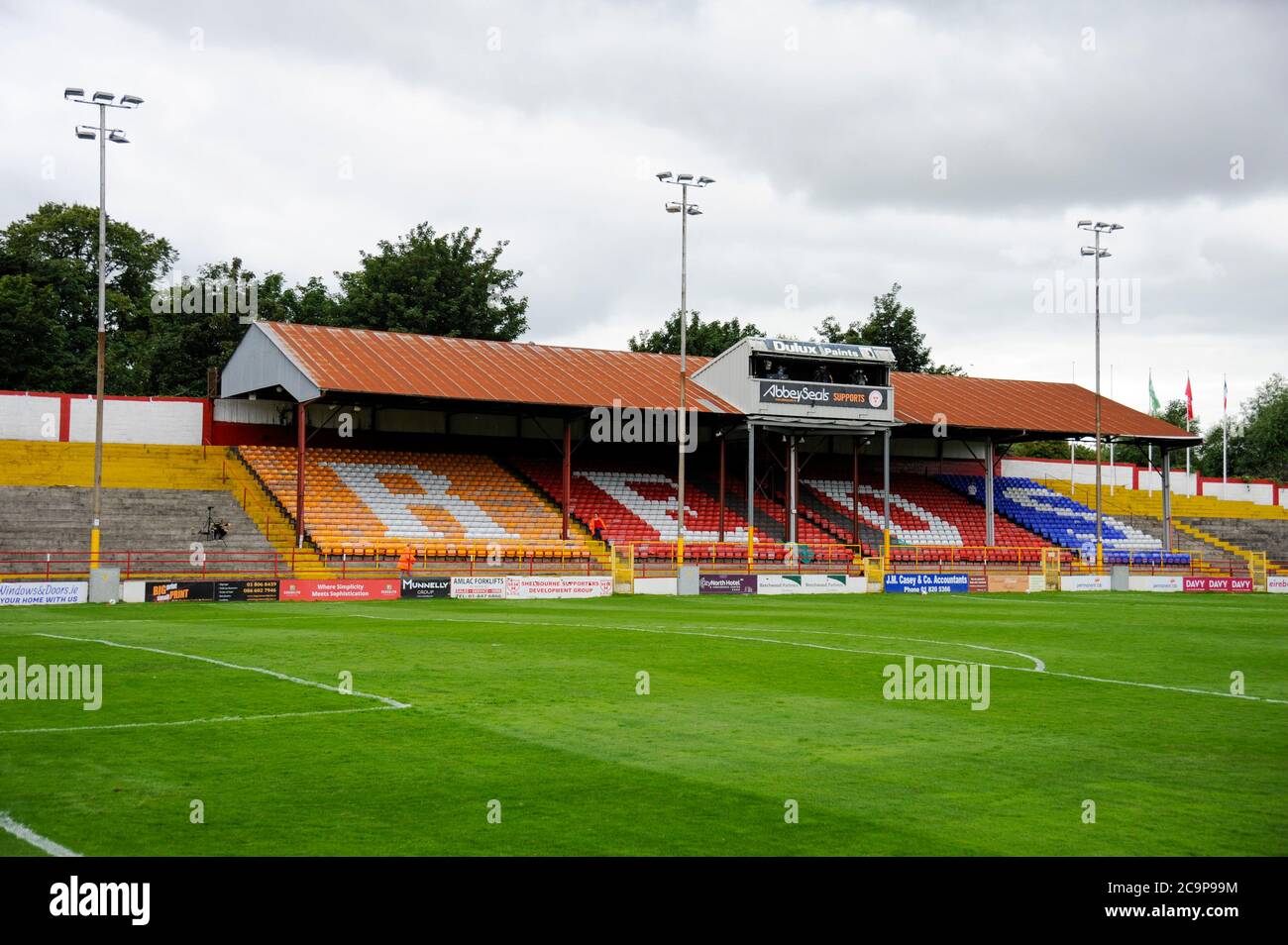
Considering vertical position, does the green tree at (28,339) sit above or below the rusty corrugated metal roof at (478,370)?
above

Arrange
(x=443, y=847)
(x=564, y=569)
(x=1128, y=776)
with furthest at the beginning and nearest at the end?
(x=564, y=569) → (x=1128, y=776) → (x=443, y=847)

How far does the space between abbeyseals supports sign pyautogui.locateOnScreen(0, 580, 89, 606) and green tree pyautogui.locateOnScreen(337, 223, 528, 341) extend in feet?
127

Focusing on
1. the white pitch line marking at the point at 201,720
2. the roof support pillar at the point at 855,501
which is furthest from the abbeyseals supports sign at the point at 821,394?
the white pitch line marking at the point at 201,720

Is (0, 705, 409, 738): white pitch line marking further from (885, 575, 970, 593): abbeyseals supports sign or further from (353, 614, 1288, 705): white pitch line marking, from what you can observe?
(885, 575, 970, 593): abbeyseals supports sign

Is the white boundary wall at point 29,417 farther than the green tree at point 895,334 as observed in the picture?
No

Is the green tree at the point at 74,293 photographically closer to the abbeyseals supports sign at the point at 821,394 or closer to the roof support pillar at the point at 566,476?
the roof support pillar at the point at 566,476

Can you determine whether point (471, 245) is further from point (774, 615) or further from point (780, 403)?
point (774, 615)

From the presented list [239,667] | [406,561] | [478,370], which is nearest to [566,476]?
[478,370]

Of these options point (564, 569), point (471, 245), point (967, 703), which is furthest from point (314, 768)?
point (471, 245)

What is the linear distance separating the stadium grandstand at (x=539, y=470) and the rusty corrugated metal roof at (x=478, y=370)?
157 mm

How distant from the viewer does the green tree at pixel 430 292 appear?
7294 cm

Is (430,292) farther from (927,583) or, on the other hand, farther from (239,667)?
(239,667)
